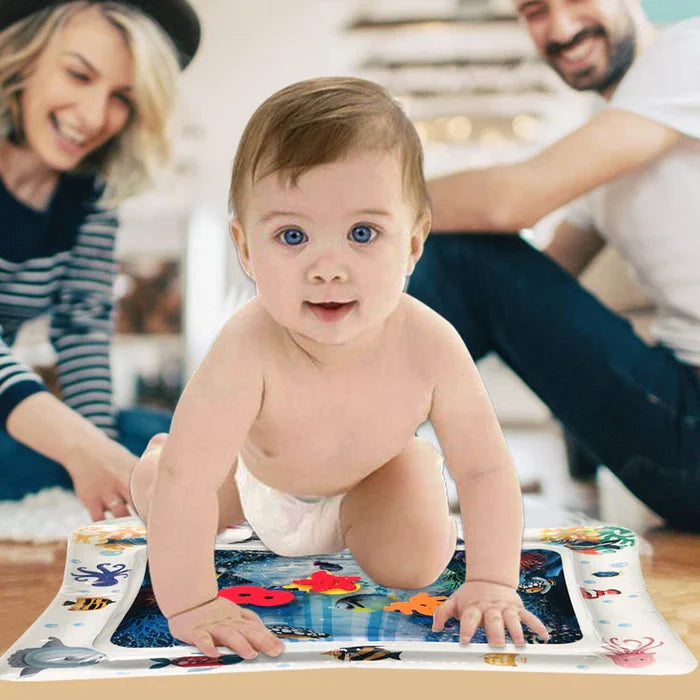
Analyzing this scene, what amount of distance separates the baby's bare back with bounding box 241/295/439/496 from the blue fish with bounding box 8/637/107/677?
0.22 m

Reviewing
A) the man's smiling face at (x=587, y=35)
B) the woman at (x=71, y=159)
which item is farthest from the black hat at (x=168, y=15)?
the man's smiling face at (x=587, y=35)

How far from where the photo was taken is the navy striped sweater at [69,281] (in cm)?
130

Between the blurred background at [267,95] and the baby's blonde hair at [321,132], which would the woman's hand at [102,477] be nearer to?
the baby's blonde hair at [321,132]

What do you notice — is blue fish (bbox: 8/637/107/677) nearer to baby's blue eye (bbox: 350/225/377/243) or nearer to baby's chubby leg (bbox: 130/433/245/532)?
baby's chubby leg (bbox: 130/433/245/532)

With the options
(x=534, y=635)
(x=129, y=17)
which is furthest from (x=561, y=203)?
(x=129, y=17)

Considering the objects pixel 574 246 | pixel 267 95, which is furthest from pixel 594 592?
pixel 267 95

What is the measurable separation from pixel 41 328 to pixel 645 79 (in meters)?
1.16

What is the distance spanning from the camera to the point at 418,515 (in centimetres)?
75

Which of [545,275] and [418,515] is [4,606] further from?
[545,275]

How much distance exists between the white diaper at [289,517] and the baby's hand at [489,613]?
7.2 inches

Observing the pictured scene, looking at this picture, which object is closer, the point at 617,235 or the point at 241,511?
the point at 241,511

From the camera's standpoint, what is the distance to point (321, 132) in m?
0.62

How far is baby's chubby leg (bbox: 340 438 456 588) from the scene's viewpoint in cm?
75

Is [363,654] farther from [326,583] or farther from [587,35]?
[587,35]
